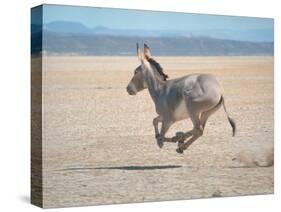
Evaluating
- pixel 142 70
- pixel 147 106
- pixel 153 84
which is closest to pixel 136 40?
pixel 142 70

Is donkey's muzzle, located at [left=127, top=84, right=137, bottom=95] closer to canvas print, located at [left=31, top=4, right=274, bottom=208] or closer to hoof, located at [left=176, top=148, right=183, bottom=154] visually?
canvas print, located at [left=31, top=4, right=274, bottom=208]

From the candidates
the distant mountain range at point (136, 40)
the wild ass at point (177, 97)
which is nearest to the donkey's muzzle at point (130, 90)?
the wild ass at point (177, 97)

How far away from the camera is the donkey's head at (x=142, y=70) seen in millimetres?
13281

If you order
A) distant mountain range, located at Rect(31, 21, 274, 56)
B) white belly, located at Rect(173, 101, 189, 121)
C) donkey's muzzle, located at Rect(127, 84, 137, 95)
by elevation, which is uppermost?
distant mountain range, located at Rect(31, 21, 274, 56)

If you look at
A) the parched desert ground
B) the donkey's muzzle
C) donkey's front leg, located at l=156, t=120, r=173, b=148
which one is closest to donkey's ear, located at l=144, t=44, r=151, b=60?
the parched desert ground

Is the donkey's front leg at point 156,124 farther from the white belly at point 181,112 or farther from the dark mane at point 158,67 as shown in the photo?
the dark mane at point 158,67

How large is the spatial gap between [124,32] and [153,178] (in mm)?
2245

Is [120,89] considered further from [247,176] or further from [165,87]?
[247,176]

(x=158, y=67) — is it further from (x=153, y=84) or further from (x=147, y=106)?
(x=147, y=106)

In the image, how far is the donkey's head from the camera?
13.3 meters

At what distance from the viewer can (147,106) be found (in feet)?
44.0

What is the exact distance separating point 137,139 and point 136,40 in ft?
4.93

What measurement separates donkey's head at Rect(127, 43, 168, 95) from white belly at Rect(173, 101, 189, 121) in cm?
56

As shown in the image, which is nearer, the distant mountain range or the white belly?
the distant mountain range
